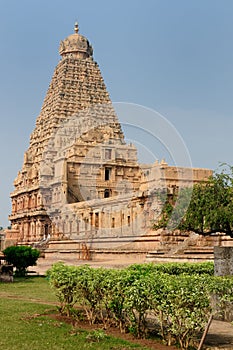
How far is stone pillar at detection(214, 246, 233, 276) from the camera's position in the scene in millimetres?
13102

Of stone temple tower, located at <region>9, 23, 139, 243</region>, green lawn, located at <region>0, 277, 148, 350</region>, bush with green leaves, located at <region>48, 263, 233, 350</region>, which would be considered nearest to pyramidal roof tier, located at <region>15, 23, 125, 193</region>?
stone temple tower, located at <region>9, 23, 139, 243</region>

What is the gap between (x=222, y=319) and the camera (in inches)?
449

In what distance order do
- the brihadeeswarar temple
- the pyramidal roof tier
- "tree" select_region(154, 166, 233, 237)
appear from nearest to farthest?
1. "tree" select_region(154, 166, 233, 237)
2. the brihadeeswarar temple
3. the pyramidal roof tier

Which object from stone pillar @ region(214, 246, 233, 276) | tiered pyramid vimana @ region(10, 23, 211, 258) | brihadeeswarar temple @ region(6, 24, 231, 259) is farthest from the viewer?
tiered pyramid vimana @ region(10, 23, 211, 258)

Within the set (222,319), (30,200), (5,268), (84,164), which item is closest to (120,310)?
(222,319)

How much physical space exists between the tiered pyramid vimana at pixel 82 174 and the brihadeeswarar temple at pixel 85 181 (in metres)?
0.09

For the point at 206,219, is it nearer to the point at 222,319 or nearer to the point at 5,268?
the point at 222,319

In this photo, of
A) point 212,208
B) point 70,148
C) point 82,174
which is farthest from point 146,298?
point 70,148

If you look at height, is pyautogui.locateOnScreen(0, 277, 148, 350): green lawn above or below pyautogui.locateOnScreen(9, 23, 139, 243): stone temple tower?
below

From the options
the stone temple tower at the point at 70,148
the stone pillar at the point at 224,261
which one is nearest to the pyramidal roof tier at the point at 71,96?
the stone temple tower at the point at 70,148

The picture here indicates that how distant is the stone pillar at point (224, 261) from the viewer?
13.1 m

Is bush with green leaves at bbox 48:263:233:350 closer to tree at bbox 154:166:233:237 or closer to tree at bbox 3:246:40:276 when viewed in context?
tree at bbox 154:166:233:237

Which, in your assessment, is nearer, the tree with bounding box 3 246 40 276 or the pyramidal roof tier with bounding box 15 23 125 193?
the tree with bounding box 3 246 40 276

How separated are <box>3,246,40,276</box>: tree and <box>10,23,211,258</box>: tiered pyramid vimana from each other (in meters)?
7.57
